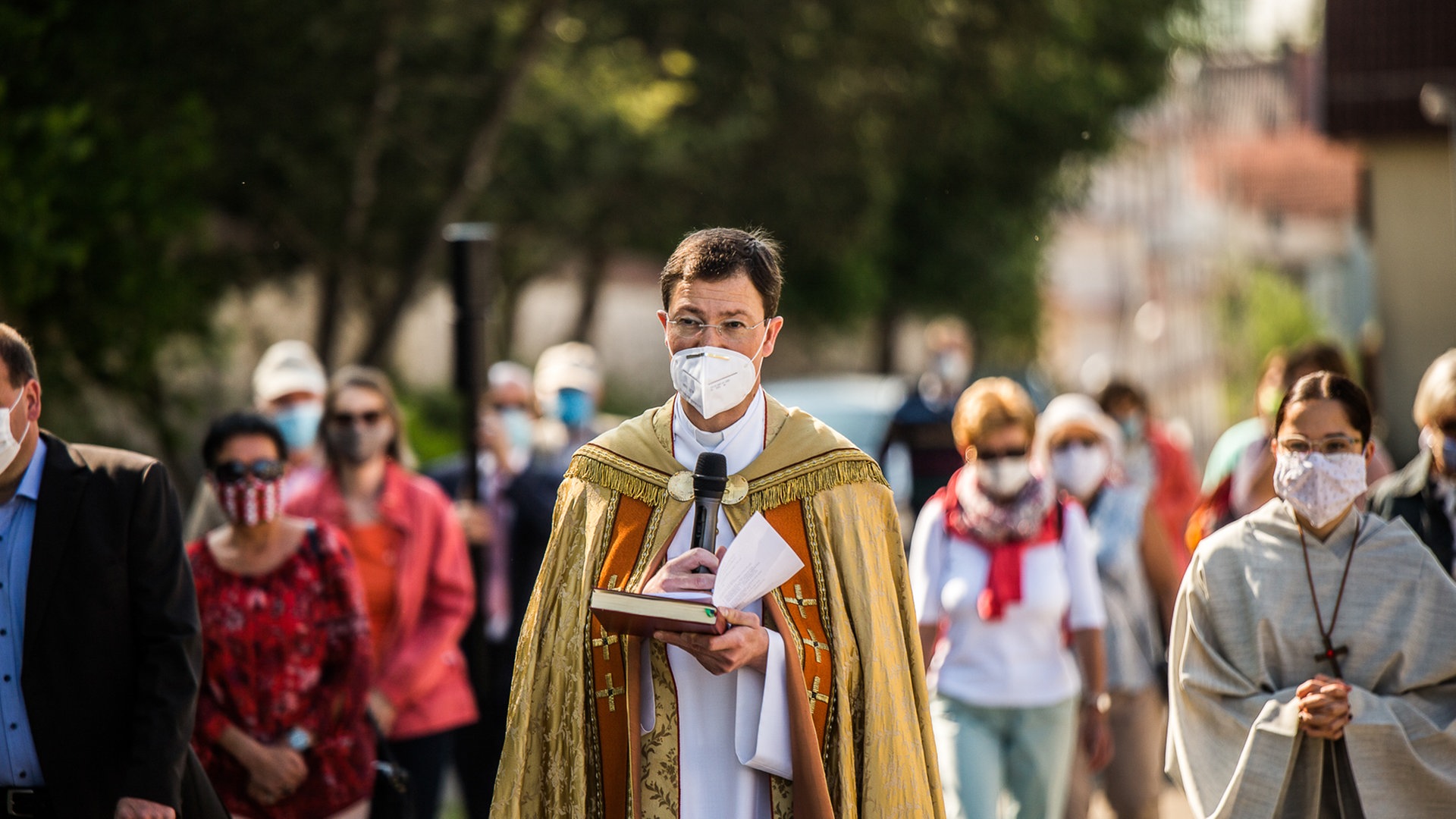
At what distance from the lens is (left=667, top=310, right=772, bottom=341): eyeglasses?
422cm

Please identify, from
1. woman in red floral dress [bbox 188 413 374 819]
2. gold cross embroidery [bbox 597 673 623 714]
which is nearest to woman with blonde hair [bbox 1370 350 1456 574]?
gold cross embroidery [bbox 597 673 623 714]

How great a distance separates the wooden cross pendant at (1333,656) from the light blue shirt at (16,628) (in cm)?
336

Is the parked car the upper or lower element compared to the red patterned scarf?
upper

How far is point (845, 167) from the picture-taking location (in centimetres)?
2006

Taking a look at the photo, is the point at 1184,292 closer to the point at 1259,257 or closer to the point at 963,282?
the point at 1259,257

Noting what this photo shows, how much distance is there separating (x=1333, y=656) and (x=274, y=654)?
3.26 metres

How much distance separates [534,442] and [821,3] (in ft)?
28.3

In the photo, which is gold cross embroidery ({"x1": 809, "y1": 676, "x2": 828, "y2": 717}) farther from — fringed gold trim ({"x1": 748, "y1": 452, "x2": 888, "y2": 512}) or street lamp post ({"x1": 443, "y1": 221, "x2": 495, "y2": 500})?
street lamp post ({"x1": 443, "y1": 221, "x2": 495, "y2": 500})

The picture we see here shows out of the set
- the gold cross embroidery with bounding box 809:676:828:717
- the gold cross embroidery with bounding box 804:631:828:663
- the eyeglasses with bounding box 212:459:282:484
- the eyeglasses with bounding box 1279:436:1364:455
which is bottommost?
the gold cross embroidery with bounding box 809:676:828:717

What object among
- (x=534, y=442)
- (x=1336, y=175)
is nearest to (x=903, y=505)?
(x=534, y=442)

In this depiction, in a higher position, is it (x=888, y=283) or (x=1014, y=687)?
(x=888, y=283)

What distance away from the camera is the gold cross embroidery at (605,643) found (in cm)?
427

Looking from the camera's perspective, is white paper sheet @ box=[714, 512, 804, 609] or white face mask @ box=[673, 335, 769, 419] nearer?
white paper sheet @ box=[714, 512, 804, 609]

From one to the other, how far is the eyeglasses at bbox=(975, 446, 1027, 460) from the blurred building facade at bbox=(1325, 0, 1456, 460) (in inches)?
578
